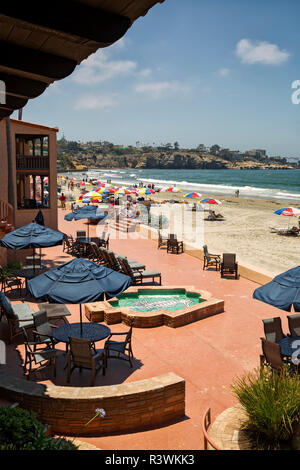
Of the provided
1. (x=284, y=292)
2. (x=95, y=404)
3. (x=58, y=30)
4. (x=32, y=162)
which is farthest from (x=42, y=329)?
(x=32, y=162)

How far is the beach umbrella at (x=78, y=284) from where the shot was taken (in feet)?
22.3

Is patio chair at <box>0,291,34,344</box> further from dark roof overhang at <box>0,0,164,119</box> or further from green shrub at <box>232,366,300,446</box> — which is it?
dark roof overhang at <box>0,0,164,119</box>

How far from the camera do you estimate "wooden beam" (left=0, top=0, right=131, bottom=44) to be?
2.26m

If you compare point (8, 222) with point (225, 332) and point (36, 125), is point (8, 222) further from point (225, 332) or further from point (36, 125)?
point (36, 125)

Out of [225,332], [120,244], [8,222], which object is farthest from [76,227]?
[225,332]

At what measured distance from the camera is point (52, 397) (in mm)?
5305

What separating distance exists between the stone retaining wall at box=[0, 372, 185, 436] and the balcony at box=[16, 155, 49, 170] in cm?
1636

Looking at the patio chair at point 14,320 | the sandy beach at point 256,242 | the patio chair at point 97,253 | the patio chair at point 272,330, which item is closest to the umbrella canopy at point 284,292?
the patio chair at point 272,330

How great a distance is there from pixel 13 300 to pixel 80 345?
5277mm

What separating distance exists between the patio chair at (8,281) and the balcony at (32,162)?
8.86 meters

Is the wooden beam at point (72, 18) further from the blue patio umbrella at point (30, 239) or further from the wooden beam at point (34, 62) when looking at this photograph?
the blue patio umbrella at point (30, 239)

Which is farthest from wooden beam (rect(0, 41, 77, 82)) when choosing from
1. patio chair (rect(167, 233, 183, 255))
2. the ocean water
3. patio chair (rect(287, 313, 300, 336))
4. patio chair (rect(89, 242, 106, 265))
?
the ocean water

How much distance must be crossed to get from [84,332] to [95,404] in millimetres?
2379

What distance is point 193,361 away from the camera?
25.7 ft
